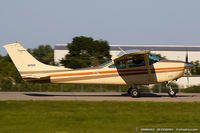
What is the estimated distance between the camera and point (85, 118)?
441 inches

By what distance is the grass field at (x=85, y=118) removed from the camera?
30.3ft

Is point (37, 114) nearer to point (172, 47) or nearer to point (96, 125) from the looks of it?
point (96, 125)

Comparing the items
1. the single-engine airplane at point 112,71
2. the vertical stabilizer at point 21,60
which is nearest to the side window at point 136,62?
the single-engine airplane at point 112,71

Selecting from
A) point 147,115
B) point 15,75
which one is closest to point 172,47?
point 15,75

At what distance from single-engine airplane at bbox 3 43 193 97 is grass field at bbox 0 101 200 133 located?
384 cm

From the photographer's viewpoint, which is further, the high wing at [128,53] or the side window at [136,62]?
the side window at [136,62]

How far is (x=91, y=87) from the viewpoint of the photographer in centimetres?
2747

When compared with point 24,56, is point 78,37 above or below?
above

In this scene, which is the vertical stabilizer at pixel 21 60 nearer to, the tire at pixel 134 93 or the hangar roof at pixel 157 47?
the tire at pixel 134 93

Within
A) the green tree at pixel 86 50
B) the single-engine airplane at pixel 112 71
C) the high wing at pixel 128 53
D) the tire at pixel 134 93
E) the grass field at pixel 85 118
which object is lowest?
the grass field at pixel 85 118

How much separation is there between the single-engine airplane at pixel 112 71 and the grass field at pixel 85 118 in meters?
3.84

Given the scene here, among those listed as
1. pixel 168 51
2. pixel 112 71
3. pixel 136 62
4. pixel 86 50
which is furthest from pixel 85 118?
pixel 168 51

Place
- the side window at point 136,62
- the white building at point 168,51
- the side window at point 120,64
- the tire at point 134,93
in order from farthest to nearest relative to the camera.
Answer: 1. the white building at point 168,51
2. the tire at point 134,93
3. the side window at point 120,64
4. the side window at point 136,62

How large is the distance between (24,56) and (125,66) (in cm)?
622
